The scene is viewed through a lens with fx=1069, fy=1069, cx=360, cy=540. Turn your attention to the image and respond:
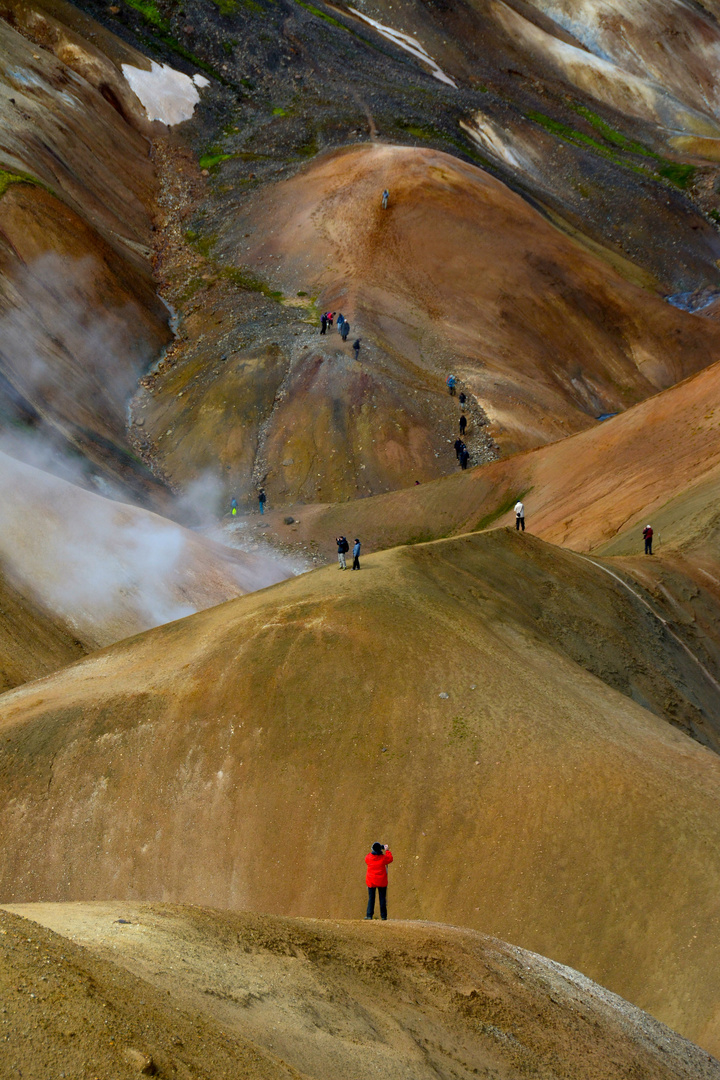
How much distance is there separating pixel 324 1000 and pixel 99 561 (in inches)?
970

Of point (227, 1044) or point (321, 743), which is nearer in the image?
point (227, 1044)

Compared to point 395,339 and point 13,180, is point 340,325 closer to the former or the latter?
point 395,339

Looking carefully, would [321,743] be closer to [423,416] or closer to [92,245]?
[423,416]

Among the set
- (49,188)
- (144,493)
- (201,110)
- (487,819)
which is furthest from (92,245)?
(487,819)

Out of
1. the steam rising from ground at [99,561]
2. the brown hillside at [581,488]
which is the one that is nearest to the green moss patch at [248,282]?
the brown hillside at [581,488]

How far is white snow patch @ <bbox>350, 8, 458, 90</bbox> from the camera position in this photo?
9000 centimetres

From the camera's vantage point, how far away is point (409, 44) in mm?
92500

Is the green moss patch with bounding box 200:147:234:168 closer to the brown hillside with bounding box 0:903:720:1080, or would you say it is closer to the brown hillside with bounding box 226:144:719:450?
the brown hillside with bounding box 226:144:719:450

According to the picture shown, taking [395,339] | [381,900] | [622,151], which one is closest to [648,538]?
[381,900]

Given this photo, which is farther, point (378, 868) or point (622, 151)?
point (622, 151)

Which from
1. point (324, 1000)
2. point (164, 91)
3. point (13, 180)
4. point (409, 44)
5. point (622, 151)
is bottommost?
point (324, 1000)

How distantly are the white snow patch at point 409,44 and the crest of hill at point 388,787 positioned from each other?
7710 centimetres

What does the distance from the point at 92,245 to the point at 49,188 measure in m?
3.83

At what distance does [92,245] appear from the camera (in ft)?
189
